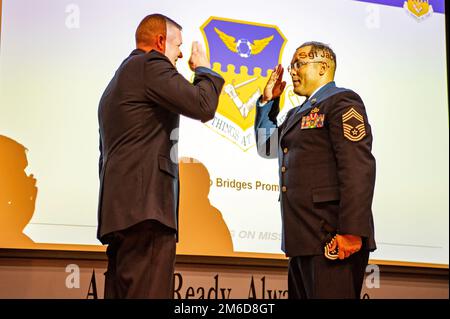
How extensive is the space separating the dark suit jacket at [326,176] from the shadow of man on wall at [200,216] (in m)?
0.98

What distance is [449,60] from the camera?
434cm

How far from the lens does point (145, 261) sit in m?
2.55

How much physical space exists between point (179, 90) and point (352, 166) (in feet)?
2.16

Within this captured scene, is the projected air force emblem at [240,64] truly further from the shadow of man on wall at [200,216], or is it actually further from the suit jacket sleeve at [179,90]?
the suit jacket sleeve at [179,90]

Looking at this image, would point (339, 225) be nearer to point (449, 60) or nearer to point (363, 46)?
point (363, 46)

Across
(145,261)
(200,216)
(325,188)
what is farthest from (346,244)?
(200,216)

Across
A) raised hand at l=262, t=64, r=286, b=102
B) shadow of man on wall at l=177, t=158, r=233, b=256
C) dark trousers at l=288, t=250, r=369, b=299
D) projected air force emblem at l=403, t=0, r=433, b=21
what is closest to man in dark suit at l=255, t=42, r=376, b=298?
dark trousers at l=288, t=250, r=369, b=299

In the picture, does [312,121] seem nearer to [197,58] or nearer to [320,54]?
[320,54]

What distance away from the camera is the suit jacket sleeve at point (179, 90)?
2.62 meters

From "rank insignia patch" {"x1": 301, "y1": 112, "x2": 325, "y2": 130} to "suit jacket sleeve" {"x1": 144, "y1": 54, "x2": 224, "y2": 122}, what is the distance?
0.36 metres

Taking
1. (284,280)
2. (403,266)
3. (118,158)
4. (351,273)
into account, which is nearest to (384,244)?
(403,266)

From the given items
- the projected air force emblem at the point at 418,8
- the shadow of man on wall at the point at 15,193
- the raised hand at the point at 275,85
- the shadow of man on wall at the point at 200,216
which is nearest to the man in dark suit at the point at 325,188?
the raised hand at the point at 275,85

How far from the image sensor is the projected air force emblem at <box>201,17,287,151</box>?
12.9 feet

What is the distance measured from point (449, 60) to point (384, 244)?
1.15m
